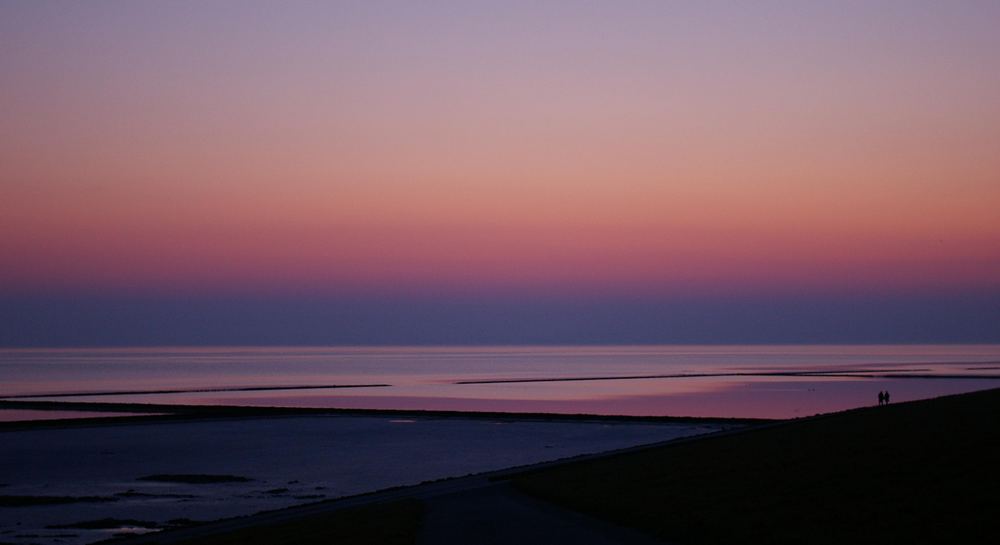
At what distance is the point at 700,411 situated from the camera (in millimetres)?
71250

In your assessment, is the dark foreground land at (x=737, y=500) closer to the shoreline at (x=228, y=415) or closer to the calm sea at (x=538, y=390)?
the shoreline at (x=228, y=415)

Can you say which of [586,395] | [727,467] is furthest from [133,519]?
[586,395]

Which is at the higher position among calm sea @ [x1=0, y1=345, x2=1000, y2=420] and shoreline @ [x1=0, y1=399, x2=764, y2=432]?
calm sea @ [x1=0, y1=345, x2=1000, y2=420]

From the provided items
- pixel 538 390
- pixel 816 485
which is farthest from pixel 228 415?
pixel 816 485

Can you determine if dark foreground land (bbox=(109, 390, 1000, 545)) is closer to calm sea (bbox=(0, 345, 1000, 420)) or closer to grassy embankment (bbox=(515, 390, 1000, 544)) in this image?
grassy embankment (bbox=(515, 390, 1000, 544))

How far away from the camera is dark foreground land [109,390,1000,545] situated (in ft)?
59.3

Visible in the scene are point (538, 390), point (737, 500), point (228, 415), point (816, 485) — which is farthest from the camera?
point (538, 390)

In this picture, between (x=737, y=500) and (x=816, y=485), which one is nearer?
(x=737, y=500)

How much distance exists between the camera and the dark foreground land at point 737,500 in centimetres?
1808

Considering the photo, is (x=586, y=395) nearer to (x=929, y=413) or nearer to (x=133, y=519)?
(x=929, y=413)

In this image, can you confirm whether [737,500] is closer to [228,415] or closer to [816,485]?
[816,485]

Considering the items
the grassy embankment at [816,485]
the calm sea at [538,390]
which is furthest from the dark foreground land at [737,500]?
the calm sea at [538,390]

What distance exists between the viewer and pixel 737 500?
21.9 meters

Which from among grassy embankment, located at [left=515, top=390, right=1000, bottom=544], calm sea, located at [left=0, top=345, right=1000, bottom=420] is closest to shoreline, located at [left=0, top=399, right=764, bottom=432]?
calm sea, located at [left=0, top=345, right=1000, bottom=420]
